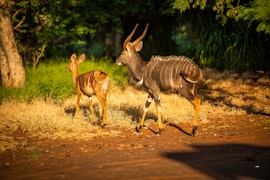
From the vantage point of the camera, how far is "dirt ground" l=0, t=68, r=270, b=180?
21.9 feet

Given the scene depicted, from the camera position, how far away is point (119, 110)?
1182cm

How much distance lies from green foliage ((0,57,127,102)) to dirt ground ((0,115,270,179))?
4383mm

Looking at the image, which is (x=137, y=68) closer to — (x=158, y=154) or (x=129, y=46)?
(x=129, y=46)

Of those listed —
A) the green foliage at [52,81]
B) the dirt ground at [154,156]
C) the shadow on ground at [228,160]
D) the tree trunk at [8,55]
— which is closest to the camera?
the shadow on ground at [228,160]

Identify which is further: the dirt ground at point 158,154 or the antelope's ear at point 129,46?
the antelope's ear at point 129,46

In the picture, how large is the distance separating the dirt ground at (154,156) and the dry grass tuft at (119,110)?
0.50m

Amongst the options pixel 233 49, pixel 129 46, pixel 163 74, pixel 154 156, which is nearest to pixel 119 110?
pixel 129 46

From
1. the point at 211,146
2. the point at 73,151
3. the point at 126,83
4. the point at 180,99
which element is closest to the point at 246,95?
the point at 180,99

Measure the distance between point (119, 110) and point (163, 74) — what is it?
270 centimetres

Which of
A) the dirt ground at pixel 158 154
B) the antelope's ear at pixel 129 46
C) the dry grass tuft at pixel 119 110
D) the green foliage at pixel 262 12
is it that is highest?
the green foliage at pixel 262 12

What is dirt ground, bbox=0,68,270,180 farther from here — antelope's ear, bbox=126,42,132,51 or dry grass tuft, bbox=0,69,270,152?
antelope's ear, bbox=126,42,132,51

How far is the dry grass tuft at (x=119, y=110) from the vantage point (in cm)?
965

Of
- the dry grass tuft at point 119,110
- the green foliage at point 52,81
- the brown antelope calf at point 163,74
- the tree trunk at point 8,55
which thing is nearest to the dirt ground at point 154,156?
the dry grass tuft at point 119,110

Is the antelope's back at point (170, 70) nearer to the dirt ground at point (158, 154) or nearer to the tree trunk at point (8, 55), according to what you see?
the dirt ground at point (158, 154)
